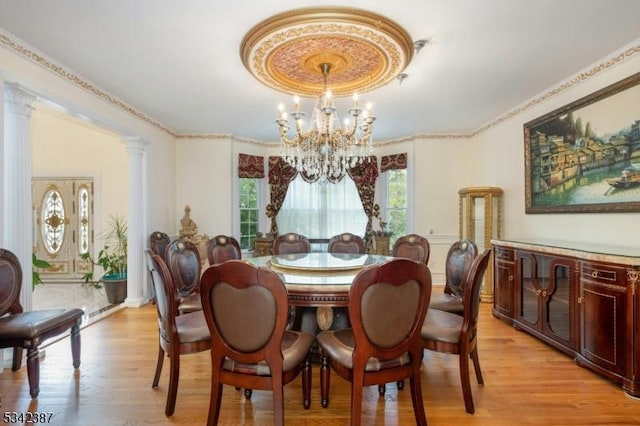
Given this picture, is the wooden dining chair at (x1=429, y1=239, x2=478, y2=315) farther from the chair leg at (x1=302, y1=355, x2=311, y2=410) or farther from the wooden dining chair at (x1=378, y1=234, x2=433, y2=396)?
the chair leg at (x1=302, y1=355, x2=311, y2=410)

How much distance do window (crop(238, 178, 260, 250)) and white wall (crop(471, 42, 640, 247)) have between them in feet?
12.4

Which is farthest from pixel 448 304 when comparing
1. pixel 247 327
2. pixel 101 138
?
pixel 101 138

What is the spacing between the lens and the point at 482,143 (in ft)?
16.8

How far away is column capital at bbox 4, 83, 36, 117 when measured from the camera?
265 cm

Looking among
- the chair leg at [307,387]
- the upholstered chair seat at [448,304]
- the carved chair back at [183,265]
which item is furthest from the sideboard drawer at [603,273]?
the carved chair back at [183,265]

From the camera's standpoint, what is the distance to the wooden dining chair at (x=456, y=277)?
271 cm

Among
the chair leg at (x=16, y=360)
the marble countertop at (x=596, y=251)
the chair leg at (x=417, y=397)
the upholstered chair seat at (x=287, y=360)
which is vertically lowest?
the chair leg at (x=16, y=360)

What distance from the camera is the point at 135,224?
14.7ft

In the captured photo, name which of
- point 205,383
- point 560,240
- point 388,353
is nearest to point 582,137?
point 560,240

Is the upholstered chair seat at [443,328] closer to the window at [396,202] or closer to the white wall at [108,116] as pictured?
the window at [396,202]

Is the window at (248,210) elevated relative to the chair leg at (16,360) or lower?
elevated

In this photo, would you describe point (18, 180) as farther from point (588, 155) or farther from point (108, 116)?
point (588, 155)

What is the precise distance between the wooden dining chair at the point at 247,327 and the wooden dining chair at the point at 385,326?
1.14 feet

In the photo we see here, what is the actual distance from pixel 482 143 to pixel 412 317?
426cm
